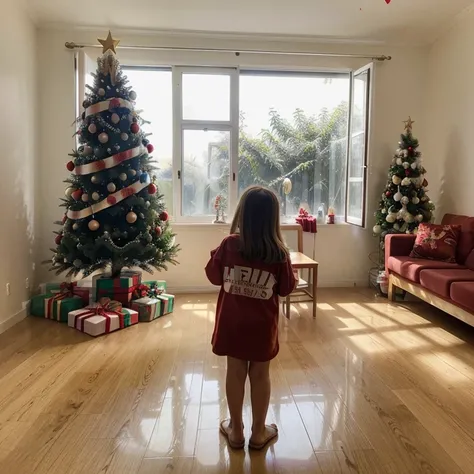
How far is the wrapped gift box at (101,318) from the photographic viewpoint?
3449mm

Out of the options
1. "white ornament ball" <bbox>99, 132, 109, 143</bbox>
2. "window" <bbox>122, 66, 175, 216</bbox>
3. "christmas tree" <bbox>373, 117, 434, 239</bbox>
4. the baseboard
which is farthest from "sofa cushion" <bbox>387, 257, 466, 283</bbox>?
the baseboard

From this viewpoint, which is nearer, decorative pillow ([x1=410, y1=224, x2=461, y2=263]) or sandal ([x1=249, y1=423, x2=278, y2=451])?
sandal ([x1=249, y1=423, x2=278, y2=451])

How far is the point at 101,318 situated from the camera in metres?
3.51

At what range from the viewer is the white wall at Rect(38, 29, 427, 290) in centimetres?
458

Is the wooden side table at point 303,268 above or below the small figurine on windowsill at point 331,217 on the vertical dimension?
below

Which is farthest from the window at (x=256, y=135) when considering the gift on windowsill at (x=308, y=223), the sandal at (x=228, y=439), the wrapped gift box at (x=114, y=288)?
the sandal at (x=228, y=439)

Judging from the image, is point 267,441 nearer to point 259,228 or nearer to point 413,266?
point 259,228

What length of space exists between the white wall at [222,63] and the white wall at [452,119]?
228mm

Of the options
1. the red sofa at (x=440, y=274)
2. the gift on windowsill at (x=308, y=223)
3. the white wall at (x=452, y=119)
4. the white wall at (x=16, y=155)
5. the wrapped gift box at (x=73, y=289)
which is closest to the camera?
the red sofa at (x=440, y=274)

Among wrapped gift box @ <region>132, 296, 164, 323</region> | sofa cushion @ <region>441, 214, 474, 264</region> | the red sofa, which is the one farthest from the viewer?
sofa cushion @ <region>441, 214, 474, 264</region>

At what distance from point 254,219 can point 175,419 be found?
3.65ft

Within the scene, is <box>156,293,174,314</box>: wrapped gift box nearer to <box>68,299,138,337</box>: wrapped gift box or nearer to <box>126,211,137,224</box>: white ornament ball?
<box>68,299,138,337</box>: wrapped gift box

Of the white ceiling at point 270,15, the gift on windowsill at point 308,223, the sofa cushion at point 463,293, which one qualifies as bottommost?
the sofa cushion at point 463,293

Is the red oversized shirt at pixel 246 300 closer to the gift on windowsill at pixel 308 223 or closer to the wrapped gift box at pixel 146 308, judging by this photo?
the wrapped gift box at pixel 146 308
